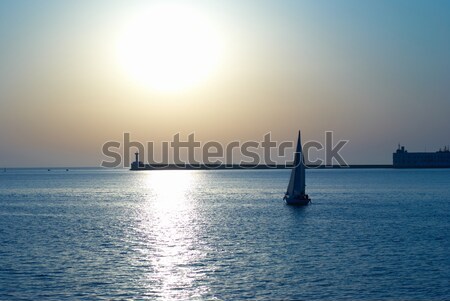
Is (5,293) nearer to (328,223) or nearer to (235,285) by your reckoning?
(235,285)

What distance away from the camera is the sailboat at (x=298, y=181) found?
95938 millimetres

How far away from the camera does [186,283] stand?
127ft

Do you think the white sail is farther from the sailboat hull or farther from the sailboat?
the sailboat hull

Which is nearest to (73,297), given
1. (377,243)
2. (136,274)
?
(136,274)

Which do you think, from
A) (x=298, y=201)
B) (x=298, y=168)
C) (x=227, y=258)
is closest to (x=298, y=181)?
(x=298, y=168)

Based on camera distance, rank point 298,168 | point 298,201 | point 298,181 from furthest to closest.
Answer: point 298,201 → point 298,181 → point 298,168

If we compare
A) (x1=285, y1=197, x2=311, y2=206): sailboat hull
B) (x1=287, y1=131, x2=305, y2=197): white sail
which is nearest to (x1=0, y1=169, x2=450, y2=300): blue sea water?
(x1=287, y1=131, x2=305, y2=197): white sail

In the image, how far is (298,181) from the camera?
322 ft

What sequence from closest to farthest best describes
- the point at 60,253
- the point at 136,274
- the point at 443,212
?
the point at 136,274 < the point at 60,253 < the point at 443,212

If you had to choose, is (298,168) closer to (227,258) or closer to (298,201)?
(298,201)

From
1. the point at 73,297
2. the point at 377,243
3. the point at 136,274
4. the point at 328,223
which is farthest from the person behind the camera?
the point at 328,223

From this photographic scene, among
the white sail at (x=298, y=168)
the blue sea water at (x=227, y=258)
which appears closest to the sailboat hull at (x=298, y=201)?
the white sail at (x=298, y=168)

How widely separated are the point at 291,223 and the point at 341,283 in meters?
37.3

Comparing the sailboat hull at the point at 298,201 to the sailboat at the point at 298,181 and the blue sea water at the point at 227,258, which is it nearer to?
the sailboat at the point at 298,181
